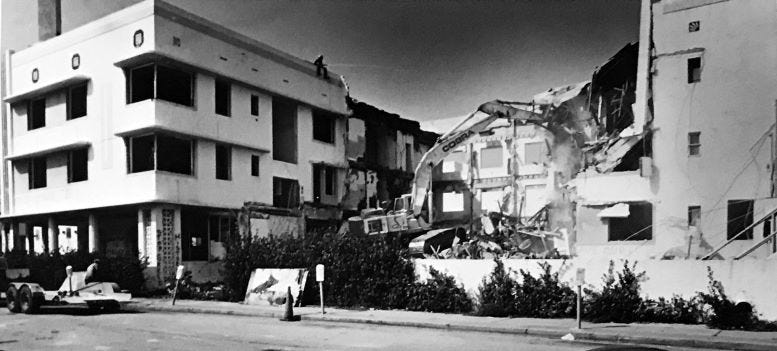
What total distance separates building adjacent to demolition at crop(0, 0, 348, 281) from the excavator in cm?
417

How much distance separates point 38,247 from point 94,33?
1244cm

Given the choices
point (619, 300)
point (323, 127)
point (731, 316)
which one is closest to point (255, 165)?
point (323, 127)

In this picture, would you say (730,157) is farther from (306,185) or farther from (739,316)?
(306,185)

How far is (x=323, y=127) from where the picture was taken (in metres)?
35.0

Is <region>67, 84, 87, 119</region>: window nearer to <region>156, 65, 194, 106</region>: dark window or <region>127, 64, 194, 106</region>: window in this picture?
<region>127, 64, 194, 106</region>: window

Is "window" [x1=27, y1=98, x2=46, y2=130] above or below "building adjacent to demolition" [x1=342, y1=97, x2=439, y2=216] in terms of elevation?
above

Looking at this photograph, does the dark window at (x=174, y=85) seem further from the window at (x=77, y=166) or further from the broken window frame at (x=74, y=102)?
the window at (x=77, y=166)

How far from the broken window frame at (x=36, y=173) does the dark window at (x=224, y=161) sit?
895 cm

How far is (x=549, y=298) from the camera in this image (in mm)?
15648

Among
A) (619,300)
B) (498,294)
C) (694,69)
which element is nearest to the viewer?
(619,300)

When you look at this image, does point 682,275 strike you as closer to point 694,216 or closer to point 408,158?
point 694,216

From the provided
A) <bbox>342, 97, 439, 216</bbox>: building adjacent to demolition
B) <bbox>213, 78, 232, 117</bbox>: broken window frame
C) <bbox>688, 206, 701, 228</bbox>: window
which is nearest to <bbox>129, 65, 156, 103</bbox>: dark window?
<bbox>213, 78, 232, 117</bbox>: broken window frame

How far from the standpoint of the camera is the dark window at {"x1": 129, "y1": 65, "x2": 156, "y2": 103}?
86.8 feet

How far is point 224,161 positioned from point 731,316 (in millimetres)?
21455
